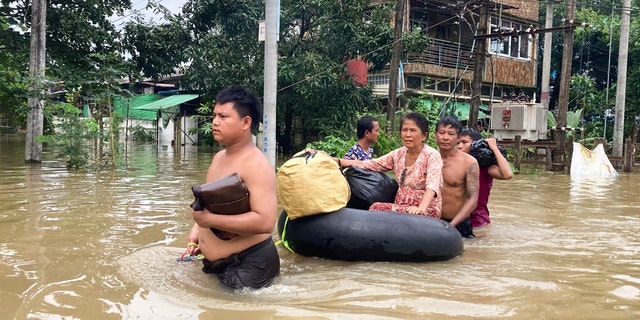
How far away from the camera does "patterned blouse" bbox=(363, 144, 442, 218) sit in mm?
5062

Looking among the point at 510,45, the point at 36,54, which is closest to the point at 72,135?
the point at 36,54

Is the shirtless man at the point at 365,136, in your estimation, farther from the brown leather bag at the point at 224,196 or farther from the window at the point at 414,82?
the window at the point at 414,82

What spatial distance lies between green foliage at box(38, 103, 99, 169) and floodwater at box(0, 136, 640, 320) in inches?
177

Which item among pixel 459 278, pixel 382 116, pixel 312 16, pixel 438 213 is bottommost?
pixel 459 278

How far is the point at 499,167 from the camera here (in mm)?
6102

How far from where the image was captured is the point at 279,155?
21.8 m

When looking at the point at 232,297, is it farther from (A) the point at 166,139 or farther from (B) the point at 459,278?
(A) the point at 166,139

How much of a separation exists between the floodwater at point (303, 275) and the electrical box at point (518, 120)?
9166mm

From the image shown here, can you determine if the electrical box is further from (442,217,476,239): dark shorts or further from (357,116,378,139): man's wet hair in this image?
(442,217,476,239): dark shorts

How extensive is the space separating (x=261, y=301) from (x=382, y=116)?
12.9m

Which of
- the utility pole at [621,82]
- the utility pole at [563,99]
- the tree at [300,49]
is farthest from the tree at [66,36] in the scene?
the utility pole at [621,82]

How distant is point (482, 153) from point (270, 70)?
2995 millimetres

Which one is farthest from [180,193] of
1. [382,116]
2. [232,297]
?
[382,116]

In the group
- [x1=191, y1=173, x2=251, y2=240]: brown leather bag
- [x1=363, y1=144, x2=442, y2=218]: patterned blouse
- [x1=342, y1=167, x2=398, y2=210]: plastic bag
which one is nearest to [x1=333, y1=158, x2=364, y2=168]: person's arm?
[x1=342, y1=167, x2=398, y2=210]: plastic bag
